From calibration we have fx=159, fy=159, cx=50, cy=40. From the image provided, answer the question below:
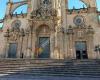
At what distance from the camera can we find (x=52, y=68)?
477 inches

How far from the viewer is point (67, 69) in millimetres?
11844

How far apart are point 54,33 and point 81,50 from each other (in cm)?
447

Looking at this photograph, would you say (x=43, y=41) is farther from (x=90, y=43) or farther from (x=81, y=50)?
(x=90, y=43)

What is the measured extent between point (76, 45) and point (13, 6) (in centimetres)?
1284

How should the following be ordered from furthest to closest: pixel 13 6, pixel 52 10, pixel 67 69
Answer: pixel 13 6, pixel 52 10, pixel 67 69

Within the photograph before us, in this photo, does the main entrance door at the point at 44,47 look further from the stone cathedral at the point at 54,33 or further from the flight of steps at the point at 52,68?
the flight of steps at the point at 52,68

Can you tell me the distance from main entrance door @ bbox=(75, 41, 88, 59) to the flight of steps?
890 centimetres

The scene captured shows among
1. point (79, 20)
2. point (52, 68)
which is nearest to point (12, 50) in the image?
point (79, 20)

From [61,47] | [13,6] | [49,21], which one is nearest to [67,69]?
[61,47]

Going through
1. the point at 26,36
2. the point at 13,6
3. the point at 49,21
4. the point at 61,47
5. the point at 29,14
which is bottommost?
the point at 61,47

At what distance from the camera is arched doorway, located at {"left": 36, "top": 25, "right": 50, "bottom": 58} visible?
22641mm

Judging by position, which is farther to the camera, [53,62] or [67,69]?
[53,62]

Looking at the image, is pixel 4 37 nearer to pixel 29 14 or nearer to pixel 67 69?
pixel 29 14

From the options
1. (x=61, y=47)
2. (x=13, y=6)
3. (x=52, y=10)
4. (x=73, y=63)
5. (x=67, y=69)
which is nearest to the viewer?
(x=67, y=69)
